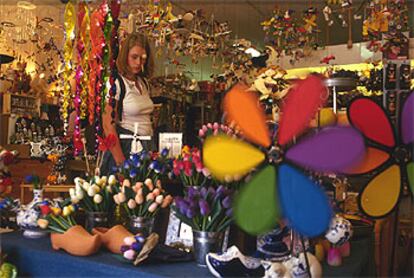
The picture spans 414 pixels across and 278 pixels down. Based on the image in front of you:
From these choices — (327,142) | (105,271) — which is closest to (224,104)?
(327,142)

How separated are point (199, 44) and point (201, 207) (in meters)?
3.32

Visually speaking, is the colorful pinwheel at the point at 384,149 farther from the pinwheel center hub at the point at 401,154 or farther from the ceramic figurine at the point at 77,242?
the ceramic figurine at the point at 77,242

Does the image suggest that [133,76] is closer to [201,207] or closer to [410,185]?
[201,207]

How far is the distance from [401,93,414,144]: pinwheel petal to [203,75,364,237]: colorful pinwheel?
15 cm

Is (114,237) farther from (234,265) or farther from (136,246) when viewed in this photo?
(234,265)

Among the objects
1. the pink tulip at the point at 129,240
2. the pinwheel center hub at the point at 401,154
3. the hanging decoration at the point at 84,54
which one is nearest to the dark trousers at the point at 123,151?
the hanging decoration at the point at 84,54

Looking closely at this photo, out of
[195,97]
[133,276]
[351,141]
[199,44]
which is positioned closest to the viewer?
[351,141]

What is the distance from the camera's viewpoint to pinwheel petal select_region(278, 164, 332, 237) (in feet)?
2.95

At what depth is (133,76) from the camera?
6.82 feet

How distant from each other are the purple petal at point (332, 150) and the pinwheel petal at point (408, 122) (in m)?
0.15

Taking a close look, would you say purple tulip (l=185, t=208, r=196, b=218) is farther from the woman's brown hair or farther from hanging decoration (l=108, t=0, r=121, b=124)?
the woman's brown hair

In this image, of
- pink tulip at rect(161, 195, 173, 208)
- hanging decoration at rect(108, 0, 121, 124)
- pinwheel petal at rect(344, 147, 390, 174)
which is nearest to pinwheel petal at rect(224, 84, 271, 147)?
pinwheel petal at rect(344, 147, 390, 174)

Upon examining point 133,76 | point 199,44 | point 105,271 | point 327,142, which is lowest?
point 105,271

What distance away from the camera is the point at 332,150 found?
2.97 feet
